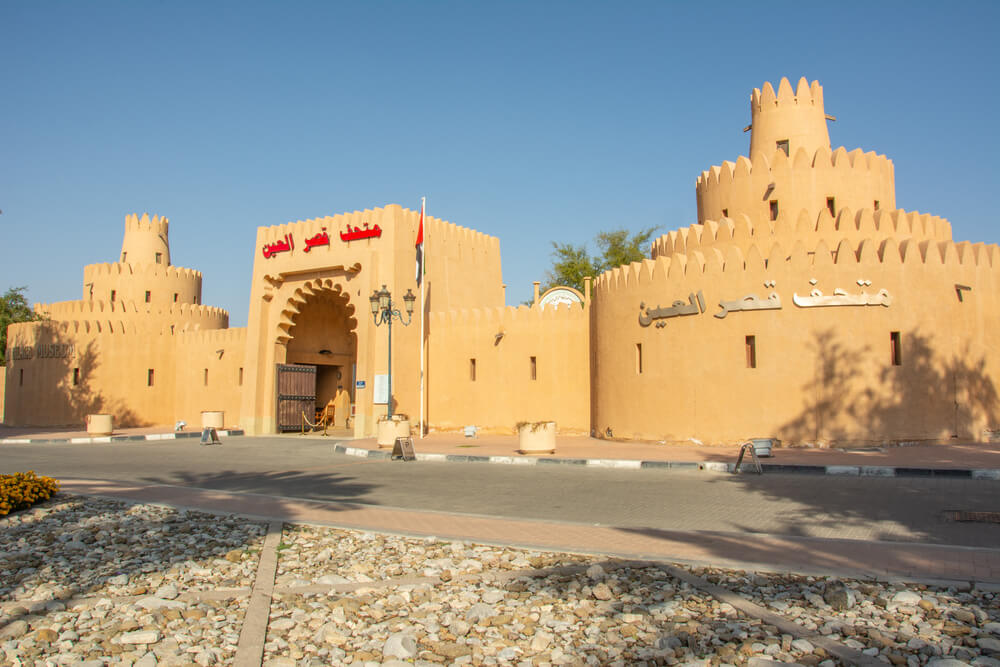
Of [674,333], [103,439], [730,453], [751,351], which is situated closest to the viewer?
[730,453]

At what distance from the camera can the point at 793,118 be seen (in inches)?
794

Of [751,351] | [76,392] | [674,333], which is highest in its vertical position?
[674,333]

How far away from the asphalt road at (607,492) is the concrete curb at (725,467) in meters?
0.37

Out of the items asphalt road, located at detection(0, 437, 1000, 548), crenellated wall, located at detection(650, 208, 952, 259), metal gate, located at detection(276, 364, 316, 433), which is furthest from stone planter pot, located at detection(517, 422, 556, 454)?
metal gate, located at detection(276, 364, 316, 433)

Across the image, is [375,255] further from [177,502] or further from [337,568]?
[337,568]

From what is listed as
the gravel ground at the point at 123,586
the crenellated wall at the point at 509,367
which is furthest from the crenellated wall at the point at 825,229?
the gravel ground at the point at 123,586

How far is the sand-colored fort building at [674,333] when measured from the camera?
52.7ft

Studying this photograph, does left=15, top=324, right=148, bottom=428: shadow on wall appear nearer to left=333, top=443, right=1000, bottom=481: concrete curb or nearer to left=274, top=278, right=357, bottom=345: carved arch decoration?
left=274, top=278, right=357, bottom=345: carved arch decoration

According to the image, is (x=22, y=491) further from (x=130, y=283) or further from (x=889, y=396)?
(x=130, y=283)

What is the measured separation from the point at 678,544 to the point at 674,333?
11879 millimetres

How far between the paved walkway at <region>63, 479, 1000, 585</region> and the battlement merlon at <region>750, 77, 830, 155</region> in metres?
15.7

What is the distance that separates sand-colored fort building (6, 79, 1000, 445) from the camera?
16078 millimetres

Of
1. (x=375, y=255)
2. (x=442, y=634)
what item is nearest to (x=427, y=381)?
(x=375, y=255)

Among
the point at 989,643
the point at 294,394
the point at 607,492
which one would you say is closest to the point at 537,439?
the point at 607,492
